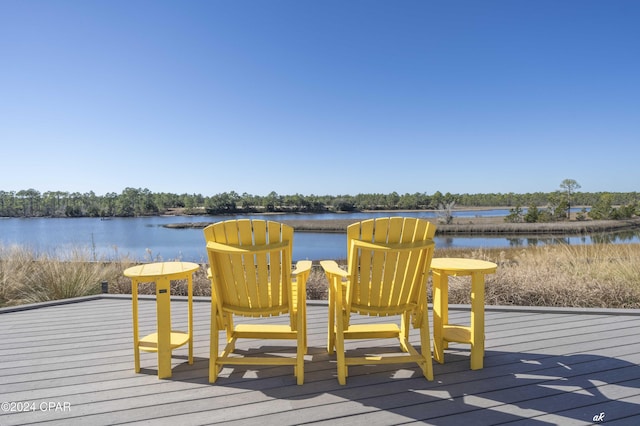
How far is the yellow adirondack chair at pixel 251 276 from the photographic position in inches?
75.7

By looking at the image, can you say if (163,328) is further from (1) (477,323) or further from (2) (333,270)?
(1) (477,323)

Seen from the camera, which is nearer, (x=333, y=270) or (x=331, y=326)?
(x=333, y=270)

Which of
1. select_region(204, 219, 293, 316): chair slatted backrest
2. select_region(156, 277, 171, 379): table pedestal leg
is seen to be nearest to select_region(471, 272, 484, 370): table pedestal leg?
select_region(204, 219, 293, 316): chair slatted backrest

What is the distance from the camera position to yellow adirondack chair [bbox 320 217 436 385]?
6.33 ft

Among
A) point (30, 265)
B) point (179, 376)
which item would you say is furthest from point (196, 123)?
point (179, 376)

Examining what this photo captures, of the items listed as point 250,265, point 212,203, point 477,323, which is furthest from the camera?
point 212,203

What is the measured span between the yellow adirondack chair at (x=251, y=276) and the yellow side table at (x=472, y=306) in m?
0.95

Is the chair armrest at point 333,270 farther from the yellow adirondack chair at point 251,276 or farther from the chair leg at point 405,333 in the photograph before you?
the chair leg at point 405,333

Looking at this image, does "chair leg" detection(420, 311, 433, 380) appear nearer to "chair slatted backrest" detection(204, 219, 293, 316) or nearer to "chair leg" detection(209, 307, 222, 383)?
"chair slatted backrest" detection(204, 219, 293, 316)

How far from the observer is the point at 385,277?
78.3 inches

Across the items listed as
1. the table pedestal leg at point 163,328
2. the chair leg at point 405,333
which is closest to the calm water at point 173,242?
the table pedestal leg at point 163,328

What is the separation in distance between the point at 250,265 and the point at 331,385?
33.6 inches

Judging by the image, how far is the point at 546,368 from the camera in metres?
2.11

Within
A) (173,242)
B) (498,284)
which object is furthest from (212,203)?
(498,284)
